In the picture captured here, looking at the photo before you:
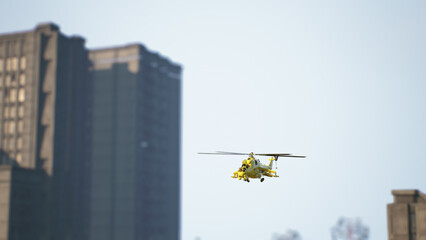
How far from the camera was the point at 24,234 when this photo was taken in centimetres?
15925

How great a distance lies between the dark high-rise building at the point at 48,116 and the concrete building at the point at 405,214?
10640 cm

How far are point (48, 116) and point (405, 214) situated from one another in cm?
11684

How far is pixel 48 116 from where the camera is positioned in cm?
17475

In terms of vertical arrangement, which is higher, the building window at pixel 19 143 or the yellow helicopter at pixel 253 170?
the building window at pixel 19 143

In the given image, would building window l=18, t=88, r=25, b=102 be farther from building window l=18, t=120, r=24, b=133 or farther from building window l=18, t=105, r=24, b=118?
building window l=18, t=120, r=24, b=133

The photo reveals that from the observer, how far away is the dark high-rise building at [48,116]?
562 feet

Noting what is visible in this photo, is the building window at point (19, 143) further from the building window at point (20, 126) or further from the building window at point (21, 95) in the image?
the building window at point (21, 95)

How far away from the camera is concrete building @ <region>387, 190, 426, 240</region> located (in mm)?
78688

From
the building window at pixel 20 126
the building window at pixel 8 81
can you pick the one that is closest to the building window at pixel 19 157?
the building window at pixel 20 126

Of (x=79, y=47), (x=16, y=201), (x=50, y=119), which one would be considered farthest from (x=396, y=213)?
(x=79, y=47)

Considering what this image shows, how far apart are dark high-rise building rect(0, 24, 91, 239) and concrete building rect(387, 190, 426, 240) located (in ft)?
349

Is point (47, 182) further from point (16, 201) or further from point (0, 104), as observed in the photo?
point (0, 104)

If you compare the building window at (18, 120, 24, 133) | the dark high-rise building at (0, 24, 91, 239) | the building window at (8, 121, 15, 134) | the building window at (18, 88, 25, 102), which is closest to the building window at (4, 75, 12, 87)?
the dark high-rise building at (0, 24, 91, 239)

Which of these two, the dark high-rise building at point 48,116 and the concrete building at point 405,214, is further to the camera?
the dark high-rise building at point 48,116
